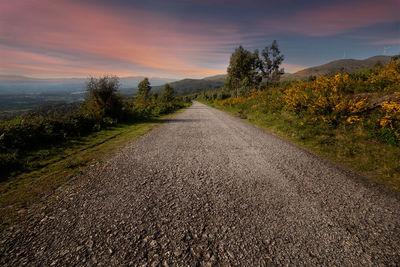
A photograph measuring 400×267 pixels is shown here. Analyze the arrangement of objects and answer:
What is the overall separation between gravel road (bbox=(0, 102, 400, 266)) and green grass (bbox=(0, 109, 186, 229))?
1.30ft

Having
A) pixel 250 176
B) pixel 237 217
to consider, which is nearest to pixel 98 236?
pixel 237 217

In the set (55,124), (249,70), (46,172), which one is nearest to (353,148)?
(46,172)

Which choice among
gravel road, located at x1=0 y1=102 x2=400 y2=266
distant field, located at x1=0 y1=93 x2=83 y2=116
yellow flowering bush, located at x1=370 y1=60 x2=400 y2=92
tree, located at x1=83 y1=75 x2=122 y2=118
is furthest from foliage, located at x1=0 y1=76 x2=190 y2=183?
yellow flowering bush, located at x1=370 y1=60 x2=400 y2=92

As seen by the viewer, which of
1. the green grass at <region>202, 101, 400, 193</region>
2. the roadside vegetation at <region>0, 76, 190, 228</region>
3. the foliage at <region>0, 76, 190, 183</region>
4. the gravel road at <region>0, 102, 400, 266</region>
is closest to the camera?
the gravel road at <region>0, 102, 400, 266</region>

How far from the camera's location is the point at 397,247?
231 centimetres

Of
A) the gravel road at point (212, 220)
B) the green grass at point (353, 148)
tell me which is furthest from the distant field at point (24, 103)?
the green grass at point (353, 148)

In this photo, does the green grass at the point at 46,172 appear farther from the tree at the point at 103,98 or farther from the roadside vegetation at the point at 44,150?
the tree at the point at 103,98

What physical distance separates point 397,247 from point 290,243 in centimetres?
153

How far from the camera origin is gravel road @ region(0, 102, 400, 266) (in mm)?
2162

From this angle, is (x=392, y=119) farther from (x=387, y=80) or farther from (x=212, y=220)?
(x=212, y=220)

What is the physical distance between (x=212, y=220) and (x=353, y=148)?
6591mm

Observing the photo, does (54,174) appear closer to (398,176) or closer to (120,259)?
(120,259)

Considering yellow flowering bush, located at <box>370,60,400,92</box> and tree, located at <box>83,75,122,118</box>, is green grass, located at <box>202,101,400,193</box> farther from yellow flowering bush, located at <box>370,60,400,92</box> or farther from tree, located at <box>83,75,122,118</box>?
tree, located at <box>83,75,122,118</box>

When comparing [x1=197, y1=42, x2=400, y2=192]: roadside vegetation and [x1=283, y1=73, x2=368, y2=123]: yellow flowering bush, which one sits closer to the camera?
[x1=197, y1=42, x2=400, y2=192]: roadside vegetation
